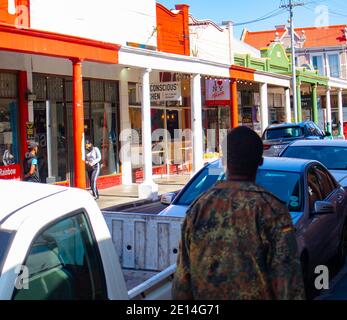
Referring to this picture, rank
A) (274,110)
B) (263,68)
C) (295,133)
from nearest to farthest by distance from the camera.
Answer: (295,133), (263,68), (274,110)

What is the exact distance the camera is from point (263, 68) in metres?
29.3

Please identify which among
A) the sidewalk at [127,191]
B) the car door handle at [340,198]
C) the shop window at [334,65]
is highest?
the shop window at [334,65]

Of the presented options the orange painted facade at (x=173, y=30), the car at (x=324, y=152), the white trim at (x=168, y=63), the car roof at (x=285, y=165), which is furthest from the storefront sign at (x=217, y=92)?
the car roof at (x=285, y=165)

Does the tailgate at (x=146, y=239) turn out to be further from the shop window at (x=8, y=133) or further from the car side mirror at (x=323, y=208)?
the shop window at (x=8, y=133)

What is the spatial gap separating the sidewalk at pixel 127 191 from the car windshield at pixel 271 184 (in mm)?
6777

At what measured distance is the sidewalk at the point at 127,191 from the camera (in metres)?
15.5

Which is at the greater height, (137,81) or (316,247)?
(137,81)

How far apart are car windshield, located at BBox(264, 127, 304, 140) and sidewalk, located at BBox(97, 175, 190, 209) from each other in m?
3.42

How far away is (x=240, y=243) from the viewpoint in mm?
2795

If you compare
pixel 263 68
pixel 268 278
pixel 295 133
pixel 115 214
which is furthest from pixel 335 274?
pixel 263 68

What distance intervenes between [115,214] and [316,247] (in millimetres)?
2699

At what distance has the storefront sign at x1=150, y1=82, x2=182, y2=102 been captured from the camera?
19.3 metres

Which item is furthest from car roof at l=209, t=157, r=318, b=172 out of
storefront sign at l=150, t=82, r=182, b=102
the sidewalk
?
storefront sign at l=150, t=82, r=182, b=102
